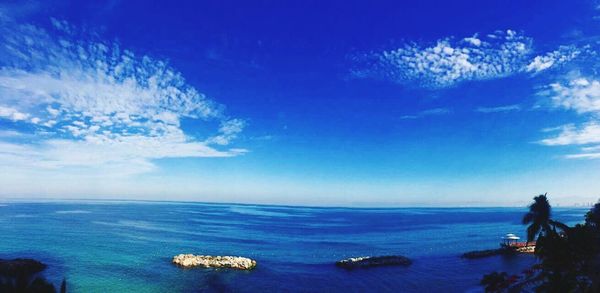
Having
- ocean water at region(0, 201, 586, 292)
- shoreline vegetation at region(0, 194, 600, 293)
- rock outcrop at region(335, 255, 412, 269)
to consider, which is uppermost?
shoreline vegetation at region(0, 194, 600, 293)

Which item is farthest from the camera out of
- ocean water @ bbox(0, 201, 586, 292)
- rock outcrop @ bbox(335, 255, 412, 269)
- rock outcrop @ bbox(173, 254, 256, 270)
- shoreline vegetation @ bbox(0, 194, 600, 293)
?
rock outcrop @ bbox(335, 255, 412, 269)

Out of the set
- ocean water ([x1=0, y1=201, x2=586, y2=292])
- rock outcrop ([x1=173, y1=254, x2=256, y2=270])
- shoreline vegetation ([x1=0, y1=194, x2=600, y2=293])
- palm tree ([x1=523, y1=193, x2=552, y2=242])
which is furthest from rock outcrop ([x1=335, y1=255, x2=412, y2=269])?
palm tree ([x1=523, y1=193, x2=552, y2=242])

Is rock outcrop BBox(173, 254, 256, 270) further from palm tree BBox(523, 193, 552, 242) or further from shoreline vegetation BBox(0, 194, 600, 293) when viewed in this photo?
palm tree BBox(523, 193, 552, 242)

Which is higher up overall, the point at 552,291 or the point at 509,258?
the point at 552,291

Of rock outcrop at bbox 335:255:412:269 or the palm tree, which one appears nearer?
the palm tree

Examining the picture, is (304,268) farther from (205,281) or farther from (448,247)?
(448,247)

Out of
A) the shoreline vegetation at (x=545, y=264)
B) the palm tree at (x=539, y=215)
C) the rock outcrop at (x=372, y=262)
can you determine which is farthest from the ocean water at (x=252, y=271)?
the palm tree at (x=539, y=215)

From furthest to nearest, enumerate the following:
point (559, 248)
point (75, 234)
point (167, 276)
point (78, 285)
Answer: point (75, 234) < point (167, 276) < point (78, 285) < point (559, 248)

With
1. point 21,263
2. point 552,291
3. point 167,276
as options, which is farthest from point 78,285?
point 552,291

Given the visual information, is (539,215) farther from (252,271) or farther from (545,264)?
(252,271)

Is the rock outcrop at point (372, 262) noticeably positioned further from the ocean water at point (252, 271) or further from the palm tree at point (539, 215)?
the palm tree at point (539, 215)

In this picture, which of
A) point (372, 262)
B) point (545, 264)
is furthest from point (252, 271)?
point (545, 264)
